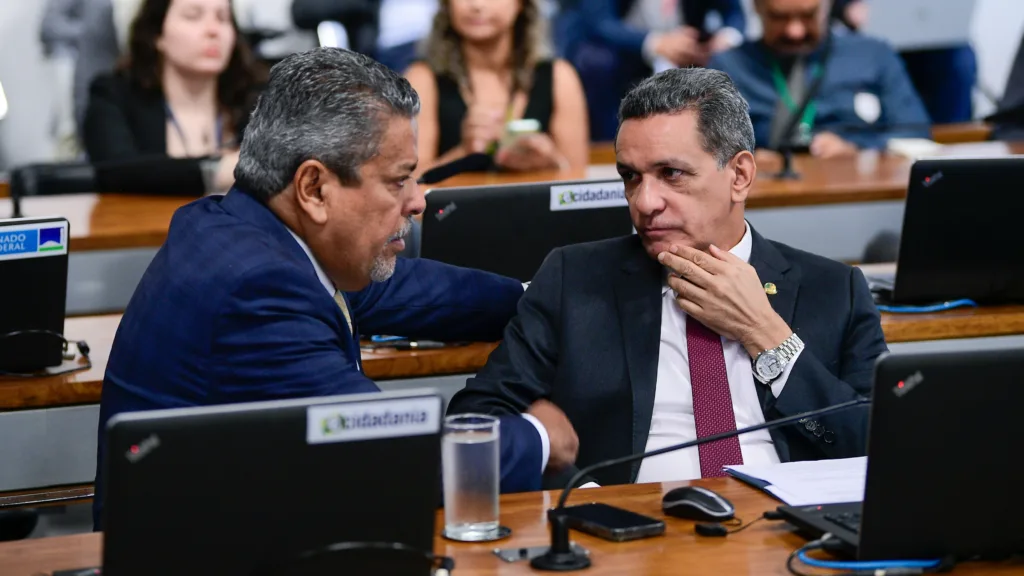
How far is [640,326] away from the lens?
7.66 feet

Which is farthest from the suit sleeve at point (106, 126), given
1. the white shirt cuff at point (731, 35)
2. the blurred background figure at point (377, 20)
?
the white shirt cuff at point (731, 35)

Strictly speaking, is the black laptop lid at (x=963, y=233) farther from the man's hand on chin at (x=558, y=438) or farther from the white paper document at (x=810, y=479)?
the man's hand on chin at (x=558, y=438)

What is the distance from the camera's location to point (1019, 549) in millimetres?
1587

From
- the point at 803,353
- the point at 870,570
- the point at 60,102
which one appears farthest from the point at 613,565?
the point at 60,102

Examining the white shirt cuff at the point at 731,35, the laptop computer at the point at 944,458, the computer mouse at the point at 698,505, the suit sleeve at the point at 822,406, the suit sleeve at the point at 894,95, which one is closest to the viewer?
the laptop computer at the point at 944,458

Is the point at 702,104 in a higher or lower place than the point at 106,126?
higher

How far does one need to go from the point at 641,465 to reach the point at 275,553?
1.00m

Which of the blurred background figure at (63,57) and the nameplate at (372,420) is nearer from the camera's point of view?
the nameplate at (372,420)

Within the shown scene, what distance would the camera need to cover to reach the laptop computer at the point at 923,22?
21.5 feet

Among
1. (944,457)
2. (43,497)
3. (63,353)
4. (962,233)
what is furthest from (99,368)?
(962,233)

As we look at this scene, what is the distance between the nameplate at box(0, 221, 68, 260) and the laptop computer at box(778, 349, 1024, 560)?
1.49 metres

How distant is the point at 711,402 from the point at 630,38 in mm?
3644

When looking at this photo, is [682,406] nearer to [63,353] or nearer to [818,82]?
[63,353]

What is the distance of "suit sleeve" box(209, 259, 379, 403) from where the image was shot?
1.80 meters
